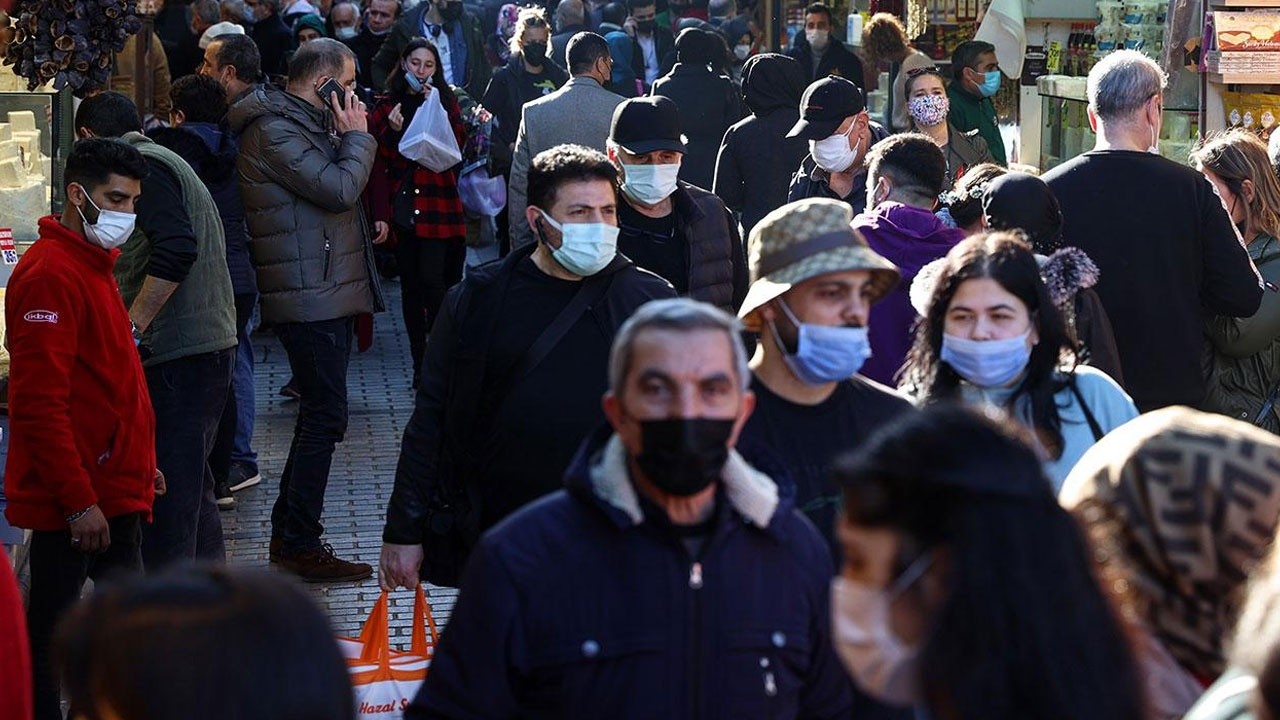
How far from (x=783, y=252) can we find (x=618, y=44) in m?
11.6

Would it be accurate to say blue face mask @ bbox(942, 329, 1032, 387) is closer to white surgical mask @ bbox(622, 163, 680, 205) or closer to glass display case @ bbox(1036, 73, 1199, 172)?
white surgical mask @ bbox(622, 163, 680, 205)

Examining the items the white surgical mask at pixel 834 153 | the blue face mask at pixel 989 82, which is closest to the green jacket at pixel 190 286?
the white surgical mask at pixel 834 153

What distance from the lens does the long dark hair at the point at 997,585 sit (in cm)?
210

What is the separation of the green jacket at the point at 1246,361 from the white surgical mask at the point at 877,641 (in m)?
4.24

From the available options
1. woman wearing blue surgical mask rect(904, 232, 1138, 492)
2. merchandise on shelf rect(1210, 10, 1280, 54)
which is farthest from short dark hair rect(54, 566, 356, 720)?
merchandise on shelf rect(1210, 10, 1280, 54)

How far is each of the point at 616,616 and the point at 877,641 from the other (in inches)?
34.1

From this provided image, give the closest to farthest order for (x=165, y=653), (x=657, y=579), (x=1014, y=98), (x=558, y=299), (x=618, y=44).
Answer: (x=165, y=653)
(x=657, y=579)
(x=558, y=299)
(x=1014, y=98)
(x=618, y=44)

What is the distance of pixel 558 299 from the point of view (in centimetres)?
489

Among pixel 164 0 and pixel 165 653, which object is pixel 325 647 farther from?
pixel 164 0

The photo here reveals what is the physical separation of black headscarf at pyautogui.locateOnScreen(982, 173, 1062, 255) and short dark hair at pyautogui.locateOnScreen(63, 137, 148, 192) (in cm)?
270

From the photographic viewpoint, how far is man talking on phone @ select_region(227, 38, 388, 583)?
7.36 m

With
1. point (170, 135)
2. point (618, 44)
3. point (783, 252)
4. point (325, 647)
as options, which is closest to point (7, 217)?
point (170, 135)

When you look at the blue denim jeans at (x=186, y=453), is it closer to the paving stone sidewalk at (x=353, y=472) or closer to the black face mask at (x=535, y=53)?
the paving stone sidewalk at (x=353, y=472)

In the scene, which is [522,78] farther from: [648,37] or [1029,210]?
[1029,210]
